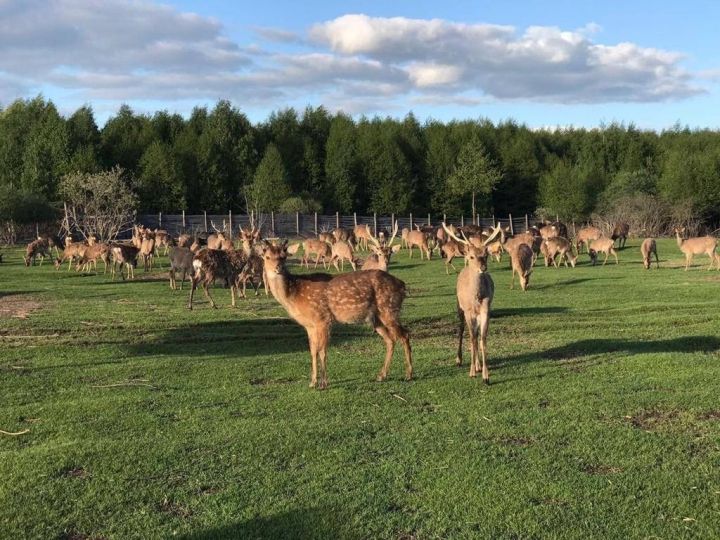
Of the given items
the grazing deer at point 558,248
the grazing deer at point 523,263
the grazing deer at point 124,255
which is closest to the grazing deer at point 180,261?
the grazing deer at point 124,255

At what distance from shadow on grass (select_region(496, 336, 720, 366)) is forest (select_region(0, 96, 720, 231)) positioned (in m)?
43.4

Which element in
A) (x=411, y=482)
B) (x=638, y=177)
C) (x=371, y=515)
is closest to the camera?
(x=371, y=515)

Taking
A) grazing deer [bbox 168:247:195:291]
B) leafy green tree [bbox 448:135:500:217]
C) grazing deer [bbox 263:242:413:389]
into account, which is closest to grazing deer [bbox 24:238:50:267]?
grazing deer [bbox 168:247:195:291]

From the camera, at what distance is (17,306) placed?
15.4 m

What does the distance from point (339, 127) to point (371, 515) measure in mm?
64894

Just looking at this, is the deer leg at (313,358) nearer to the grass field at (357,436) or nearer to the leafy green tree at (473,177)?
the grass field at (357,436)

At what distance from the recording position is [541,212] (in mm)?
61281

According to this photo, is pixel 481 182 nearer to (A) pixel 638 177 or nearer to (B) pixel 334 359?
(A) pixel 638 177

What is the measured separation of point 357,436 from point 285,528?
1.78 metres

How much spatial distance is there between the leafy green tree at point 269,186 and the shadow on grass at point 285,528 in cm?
5216

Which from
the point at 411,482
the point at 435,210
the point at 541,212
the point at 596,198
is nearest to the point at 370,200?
the point at 435,210

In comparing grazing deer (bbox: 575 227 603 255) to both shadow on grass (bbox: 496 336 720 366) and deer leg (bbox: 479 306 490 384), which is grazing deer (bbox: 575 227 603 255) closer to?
shadow on grass (bbox: 496 336 720 366)

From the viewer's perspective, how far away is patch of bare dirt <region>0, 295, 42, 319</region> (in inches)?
547

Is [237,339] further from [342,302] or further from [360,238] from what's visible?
[360,238]
